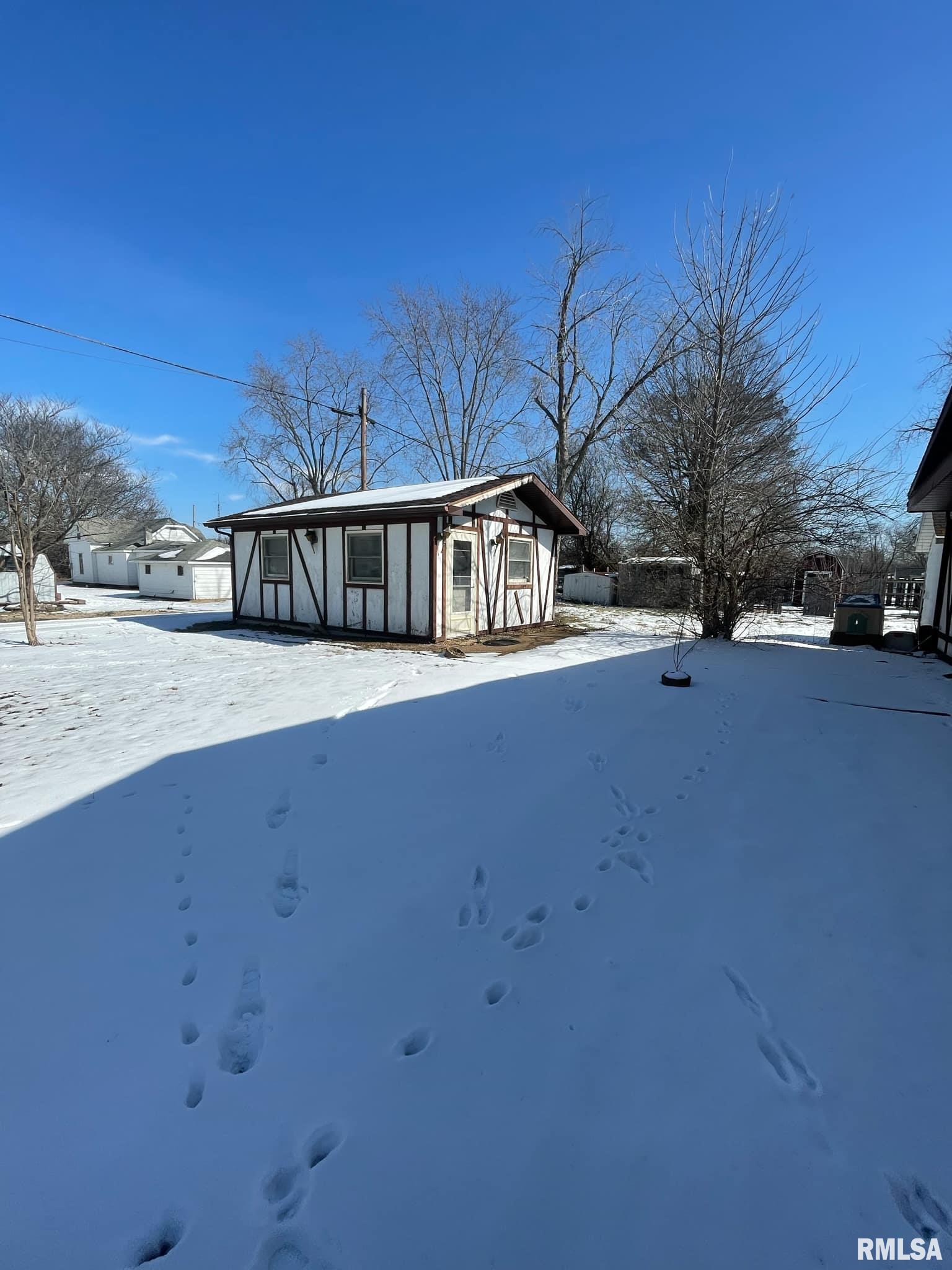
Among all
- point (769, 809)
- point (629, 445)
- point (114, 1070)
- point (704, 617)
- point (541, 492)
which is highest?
point (629, 445)

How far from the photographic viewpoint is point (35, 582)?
72.9ft

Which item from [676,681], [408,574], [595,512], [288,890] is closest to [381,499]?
[408,574]

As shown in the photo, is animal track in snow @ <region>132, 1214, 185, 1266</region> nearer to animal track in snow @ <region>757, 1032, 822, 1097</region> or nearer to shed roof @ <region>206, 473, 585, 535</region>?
animal track in snow @ <region>757, 1032, 822, 1097</region>

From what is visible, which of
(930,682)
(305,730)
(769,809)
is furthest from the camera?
(930,682)

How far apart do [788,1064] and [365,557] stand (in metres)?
10.8

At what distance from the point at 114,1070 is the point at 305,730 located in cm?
328

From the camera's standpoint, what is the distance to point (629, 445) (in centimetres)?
1279

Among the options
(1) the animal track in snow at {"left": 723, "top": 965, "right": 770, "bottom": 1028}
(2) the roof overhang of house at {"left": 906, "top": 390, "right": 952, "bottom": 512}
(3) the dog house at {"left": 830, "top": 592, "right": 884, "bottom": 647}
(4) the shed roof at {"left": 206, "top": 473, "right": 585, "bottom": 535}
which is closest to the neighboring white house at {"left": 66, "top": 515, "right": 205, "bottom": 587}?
(4) the shed roof at {"left": 206, "top": 473, "right": 585, "bottom": 535}

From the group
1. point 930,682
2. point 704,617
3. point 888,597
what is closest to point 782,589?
point 704,617

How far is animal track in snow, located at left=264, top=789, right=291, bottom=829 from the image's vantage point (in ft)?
11.2

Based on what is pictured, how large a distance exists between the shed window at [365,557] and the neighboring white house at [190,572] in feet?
49.6

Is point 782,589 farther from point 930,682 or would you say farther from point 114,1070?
point 114,1070

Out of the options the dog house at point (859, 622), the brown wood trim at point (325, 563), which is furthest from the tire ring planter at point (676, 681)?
the brown wood trim at point (325, 563)

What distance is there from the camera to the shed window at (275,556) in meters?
13.3
